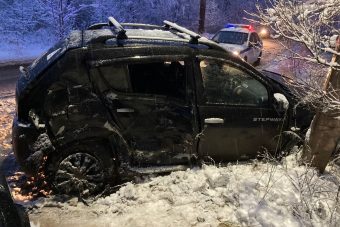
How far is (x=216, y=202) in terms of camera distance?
16.0 ft

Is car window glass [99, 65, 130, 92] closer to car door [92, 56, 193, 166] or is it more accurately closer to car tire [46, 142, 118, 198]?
car door [92, 56, 193, 166]

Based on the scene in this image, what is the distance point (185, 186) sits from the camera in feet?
16.8

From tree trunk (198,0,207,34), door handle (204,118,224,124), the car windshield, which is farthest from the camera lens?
tree trunk (198,0,207,34)

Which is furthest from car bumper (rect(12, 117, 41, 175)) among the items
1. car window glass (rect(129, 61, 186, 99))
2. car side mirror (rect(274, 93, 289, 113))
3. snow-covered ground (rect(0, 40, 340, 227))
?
car side mirror (rect(274, 93, 289, 113))

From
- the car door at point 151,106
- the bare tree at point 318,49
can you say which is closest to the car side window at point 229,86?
the car door at point 151,106

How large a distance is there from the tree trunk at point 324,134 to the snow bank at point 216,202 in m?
0.23

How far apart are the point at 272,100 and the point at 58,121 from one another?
2.92 metres

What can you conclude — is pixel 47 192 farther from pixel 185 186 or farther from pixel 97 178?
pixel 185 186

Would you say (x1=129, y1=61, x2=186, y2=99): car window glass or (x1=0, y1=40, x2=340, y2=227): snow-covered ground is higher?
(x1=129, y1=61, x2=186, y2=99): car window glass

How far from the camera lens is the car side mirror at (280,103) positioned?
520cm

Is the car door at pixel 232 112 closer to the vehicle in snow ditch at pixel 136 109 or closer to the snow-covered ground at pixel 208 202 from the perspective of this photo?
the vehicle in snow ditch at pixel 136 109

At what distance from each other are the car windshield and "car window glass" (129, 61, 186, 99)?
10048mm

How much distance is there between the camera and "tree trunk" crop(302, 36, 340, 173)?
15.8ft

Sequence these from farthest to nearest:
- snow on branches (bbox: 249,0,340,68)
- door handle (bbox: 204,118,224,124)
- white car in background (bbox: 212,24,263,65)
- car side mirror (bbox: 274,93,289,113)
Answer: white car in background (bbox: 212,24,263,65) → car side mirror (bbox: 274,93,289,113) → door handle (bbox: 204,118,224,124) → snow on branches (bbox: 249,0,340,68)
